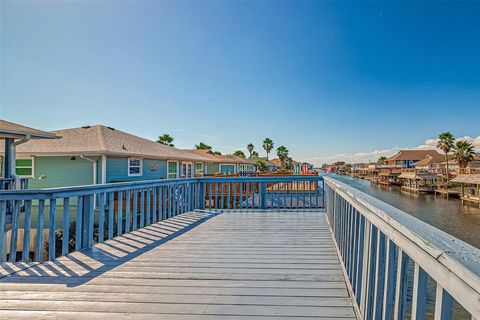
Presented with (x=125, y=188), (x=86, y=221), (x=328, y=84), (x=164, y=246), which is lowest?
(x=164, y=246)

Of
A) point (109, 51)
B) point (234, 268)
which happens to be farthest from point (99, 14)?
point (234, 268)

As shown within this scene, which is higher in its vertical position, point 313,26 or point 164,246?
point 313,26

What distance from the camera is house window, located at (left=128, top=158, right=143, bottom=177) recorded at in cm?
1152

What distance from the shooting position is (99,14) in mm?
7910

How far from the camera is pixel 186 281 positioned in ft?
7.64

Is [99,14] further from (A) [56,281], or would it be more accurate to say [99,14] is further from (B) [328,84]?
(B) [328,84]

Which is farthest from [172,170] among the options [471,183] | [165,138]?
[471,183]

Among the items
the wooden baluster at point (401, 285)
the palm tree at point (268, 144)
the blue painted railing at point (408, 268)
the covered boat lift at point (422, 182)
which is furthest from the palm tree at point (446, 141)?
the wooden baluster at point (401, 285)

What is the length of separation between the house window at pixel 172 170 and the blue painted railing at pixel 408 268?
13.6 meters

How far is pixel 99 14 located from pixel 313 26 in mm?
7782

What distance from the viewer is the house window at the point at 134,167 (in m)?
11.5

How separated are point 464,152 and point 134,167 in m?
46.7

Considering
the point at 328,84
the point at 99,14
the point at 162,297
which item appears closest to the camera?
the point at 162,297

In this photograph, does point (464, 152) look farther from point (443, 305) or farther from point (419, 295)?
point (443, 305)
